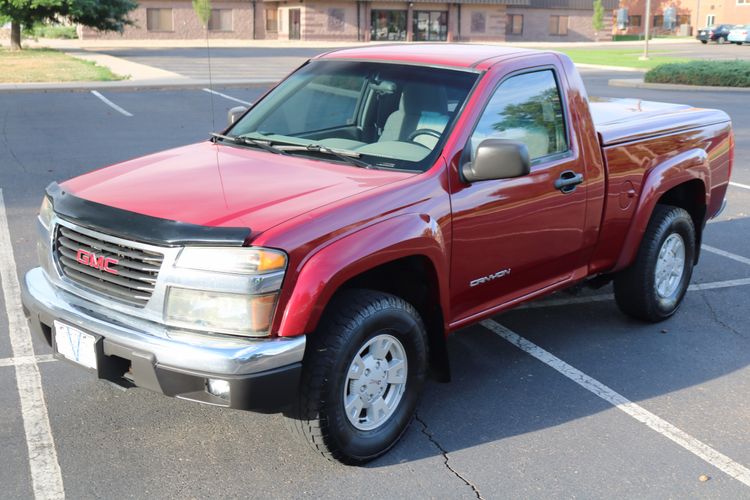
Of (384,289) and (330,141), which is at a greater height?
(330,141)

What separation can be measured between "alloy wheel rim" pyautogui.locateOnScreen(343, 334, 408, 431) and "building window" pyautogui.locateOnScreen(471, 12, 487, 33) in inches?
2385

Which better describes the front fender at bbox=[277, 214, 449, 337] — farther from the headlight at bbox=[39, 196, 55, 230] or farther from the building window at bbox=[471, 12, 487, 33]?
the building window at bbox=[471, 12, 487, 33]

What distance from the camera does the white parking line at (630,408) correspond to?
13.4ft

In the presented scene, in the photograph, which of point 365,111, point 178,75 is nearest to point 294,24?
point 178,75

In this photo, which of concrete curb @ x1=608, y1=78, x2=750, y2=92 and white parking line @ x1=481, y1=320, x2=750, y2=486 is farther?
concrete curb @ x1=608, y1=78, x2=750, y2=92

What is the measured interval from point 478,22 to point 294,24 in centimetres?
1341

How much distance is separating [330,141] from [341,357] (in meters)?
1.50

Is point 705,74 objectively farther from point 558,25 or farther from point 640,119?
point 558,25

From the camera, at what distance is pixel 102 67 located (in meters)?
29.1

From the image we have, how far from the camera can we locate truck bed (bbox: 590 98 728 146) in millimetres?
5457

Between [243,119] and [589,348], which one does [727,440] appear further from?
[243,119]

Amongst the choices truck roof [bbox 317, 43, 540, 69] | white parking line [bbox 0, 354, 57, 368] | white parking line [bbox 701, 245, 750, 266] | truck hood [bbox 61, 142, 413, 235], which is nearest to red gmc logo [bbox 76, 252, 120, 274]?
truck hood [bbox 61, 142, 413, 235]

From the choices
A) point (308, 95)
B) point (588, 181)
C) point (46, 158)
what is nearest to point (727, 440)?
point (588, 181)

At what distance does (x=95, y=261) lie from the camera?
3.79 metres
